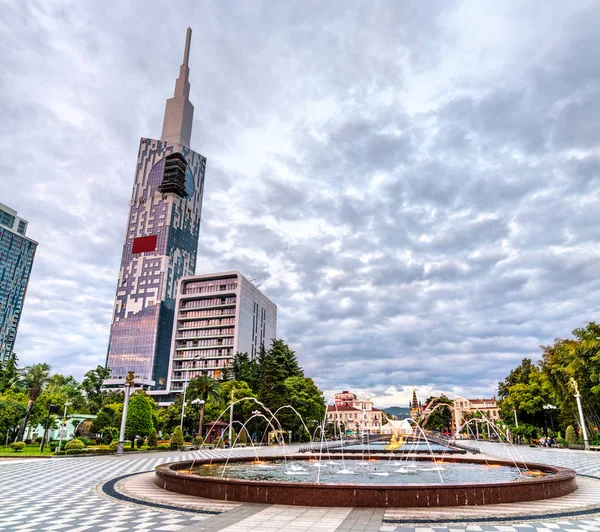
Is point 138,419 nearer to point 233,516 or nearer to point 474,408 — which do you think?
point 233,516

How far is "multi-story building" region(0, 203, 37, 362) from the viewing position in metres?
134

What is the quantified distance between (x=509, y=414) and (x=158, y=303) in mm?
84580

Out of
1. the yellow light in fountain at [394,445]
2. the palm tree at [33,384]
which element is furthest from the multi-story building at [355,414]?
the palm tree at [33,384]

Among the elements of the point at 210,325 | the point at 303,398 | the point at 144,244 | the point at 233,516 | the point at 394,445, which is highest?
the point at 144,244

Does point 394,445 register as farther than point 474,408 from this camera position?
No

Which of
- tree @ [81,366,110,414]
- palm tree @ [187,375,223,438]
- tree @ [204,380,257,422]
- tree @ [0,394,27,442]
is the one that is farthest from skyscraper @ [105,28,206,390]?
tree @ [0,394,27,442]

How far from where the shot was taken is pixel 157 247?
382ft

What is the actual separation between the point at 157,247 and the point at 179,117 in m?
56.4

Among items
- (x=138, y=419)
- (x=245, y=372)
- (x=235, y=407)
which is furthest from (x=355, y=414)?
(x=138, y=419)

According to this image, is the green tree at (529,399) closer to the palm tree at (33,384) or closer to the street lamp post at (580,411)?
the street lamp post at (580,411)

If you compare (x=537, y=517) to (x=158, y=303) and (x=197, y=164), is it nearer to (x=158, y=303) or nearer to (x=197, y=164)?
(x=158, y=303)

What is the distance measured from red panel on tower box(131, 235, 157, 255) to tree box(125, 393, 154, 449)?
288ft

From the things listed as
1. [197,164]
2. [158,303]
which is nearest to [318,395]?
[158,303]

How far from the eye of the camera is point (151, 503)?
10266mm
